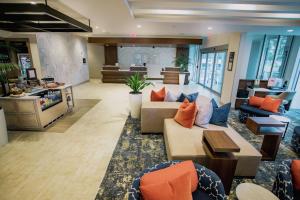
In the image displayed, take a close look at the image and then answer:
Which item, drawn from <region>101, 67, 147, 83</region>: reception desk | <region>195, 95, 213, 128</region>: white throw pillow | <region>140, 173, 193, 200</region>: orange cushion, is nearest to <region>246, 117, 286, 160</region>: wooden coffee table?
<region>195, 95, 213, 128</region>: white throw pillow

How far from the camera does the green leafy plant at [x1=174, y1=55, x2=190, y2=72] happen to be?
33.4ft

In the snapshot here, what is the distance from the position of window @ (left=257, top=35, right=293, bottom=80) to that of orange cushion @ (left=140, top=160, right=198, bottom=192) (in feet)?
19.8

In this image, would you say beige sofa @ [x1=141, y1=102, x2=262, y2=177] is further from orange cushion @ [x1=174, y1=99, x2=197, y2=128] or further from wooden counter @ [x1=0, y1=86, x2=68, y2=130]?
wooden counter @ [x1=0, y1=86, x2=68, y2=130]

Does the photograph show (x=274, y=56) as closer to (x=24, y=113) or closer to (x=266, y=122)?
(x=266, y=122)

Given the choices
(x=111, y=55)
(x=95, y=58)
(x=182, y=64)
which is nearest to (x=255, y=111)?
(x=182, y=64)

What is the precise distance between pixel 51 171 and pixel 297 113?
270 inches

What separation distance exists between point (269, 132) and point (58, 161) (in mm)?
3510

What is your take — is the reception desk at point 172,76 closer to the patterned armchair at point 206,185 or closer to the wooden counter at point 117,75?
the wooden counter at point 117,75

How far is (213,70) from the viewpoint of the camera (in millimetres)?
8000

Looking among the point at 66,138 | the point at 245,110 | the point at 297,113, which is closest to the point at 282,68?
the point at 297,113

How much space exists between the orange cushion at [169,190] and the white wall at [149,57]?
11.0m

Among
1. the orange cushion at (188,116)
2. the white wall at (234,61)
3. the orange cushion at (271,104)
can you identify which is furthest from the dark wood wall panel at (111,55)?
the orange cushion at (271,104)

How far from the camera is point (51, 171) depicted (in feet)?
7.68

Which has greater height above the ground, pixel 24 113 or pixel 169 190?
pixel 169 190
